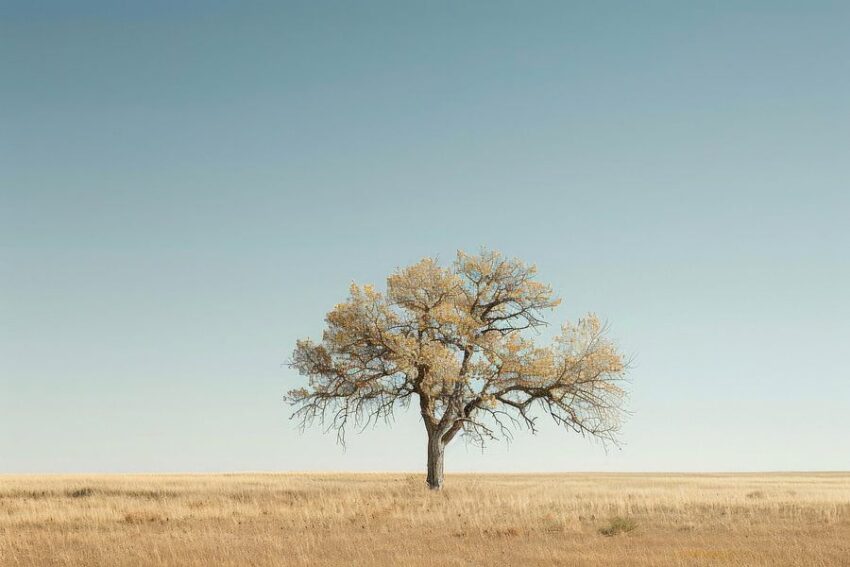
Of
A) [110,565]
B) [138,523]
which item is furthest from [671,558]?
[138,523]

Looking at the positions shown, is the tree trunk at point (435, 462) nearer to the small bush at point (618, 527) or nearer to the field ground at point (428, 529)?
the field ground at point (428, 529)

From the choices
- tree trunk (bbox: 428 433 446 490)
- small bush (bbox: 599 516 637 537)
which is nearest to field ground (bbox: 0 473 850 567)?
small bush (bbox: 599 516 637 537)

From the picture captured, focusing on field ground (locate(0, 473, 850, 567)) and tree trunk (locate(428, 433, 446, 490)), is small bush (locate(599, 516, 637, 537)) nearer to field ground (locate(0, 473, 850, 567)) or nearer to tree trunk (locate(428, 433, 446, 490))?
field ground (locate(0, 473, 850, 567))

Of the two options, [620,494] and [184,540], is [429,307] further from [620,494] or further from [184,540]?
[184,540]

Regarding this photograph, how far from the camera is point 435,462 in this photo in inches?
1668

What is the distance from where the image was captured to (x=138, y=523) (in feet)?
92.9

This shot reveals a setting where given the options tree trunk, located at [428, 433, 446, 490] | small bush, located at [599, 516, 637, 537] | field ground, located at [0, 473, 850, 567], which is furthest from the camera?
tree trunk, located at [428, 433, 446, 490]

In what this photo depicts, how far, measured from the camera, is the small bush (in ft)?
79.3

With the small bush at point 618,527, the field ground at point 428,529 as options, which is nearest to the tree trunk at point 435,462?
the field ground at point 428,529

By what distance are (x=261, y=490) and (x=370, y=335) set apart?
9.61 m

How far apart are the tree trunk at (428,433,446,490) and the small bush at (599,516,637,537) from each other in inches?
708

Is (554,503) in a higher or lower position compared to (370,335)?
lower

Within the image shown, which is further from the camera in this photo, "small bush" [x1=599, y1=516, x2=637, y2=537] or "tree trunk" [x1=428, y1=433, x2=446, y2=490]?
"tree trunk" [x1=428, y1=433, x2=446, y2=490]

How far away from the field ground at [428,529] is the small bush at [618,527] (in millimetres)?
52
